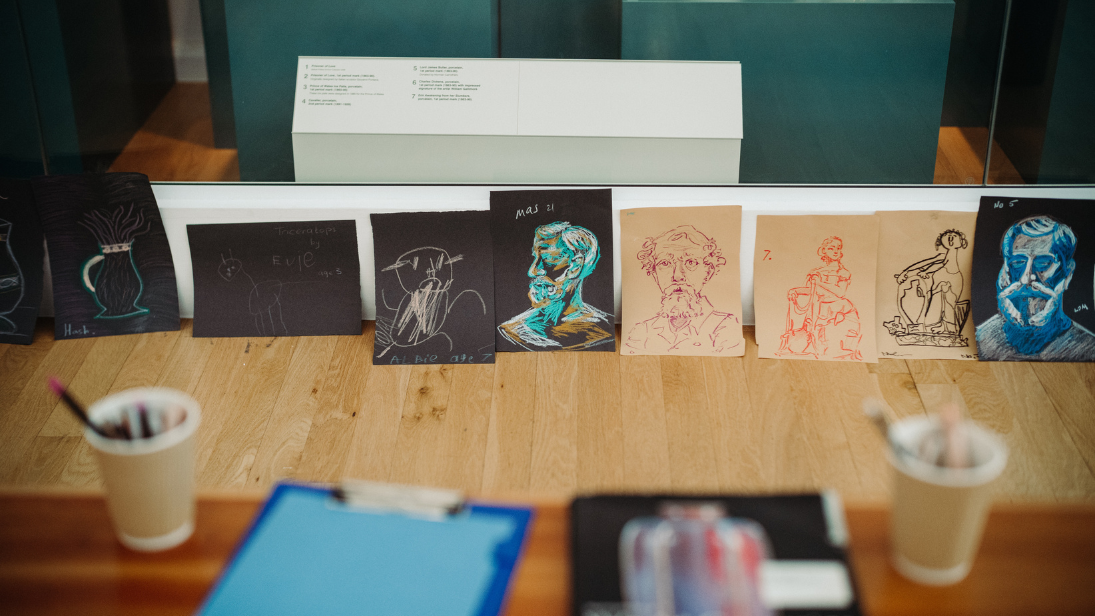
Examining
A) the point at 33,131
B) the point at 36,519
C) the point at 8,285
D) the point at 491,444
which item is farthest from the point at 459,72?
the point at 36,519

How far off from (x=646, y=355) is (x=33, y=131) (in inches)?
61.2

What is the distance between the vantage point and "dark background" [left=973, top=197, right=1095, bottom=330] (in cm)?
212

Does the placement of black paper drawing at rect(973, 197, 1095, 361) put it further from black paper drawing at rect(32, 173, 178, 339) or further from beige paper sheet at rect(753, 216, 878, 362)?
black paper drawing at rect(32, 173, 178, 339)

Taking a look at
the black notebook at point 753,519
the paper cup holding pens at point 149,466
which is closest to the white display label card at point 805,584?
the black notebook at point 753,519

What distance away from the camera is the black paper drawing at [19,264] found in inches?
86.6

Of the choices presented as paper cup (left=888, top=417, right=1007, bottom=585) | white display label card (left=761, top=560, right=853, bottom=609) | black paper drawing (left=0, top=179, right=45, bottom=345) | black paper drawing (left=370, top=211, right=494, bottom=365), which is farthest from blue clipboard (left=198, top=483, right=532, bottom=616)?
black paper drawing (left=0, top=179, right=45, bottom=345)

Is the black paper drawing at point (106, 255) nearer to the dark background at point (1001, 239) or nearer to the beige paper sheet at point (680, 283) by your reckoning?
the beige paper sheet at point (680, 283)

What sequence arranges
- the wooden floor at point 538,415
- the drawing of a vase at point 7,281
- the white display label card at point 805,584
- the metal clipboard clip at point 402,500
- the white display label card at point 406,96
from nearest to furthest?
1. the white display label card at point 805,584
2. the metal clipboard clip at point 402,500
3. the wooden floor at point 538,415
4. the white display label card at point 406,96
5. the drawing of a vase at point 7,281

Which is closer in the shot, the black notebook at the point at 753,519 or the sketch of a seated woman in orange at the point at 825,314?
the black notebook at the point at 753,519

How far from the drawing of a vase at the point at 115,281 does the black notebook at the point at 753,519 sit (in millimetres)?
1683

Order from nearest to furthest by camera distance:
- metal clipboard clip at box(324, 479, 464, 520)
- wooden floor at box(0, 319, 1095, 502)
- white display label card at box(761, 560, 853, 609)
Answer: white display label card at box(761, 560, 853, 609) → metal clipboard clip at box(324, 479, 464, 520) → wooden floor at box(0, 319, 1095, 502)

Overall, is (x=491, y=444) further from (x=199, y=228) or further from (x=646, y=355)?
(x=199, y=228)

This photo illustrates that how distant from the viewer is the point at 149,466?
0.88 metres

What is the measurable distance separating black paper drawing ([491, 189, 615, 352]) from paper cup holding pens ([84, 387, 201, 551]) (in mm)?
1297
